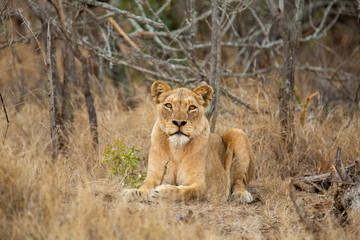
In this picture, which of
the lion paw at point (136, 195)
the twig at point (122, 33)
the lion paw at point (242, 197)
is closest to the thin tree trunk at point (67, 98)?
the twig at point (122, 33)

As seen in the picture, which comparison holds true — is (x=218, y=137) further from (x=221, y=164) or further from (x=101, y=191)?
(x=101, y=191)

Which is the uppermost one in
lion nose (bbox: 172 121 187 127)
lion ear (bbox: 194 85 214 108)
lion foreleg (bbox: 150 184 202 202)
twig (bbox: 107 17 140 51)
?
twig (bbox: 107 17 140 51)

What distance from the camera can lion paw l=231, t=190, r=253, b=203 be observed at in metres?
5.18

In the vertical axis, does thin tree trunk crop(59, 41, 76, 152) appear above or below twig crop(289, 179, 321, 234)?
above

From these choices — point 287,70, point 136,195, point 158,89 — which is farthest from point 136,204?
point 287,70

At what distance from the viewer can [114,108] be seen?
321 inches

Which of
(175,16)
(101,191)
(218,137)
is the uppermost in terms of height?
(175,16)

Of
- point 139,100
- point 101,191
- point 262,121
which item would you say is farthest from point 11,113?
point 262,121

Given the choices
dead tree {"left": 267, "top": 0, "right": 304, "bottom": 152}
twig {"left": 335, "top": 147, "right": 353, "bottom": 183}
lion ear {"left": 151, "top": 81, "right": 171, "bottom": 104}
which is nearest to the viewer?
twig {"left": 335, "top": 147, "right": 353, "bottom": 183}

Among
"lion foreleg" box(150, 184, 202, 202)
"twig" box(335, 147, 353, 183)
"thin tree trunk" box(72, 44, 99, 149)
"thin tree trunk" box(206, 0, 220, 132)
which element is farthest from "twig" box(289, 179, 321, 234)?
"thin tree trunk" box(72, 44, 99, 149)

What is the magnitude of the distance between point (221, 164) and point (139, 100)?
11.6 feet

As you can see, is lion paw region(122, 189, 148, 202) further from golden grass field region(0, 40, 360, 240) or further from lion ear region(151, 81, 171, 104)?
lion ear region(151, 81, 171, 104)

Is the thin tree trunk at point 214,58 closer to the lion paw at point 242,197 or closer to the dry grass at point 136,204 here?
the dry grass at point 136,204

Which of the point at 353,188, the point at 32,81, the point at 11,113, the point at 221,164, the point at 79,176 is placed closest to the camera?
the point at 353,188
